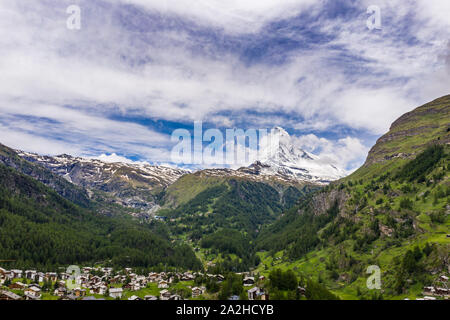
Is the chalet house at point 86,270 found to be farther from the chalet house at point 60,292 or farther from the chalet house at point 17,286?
the chalet house at point 17,286

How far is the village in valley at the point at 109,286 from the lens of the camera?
4247 inches

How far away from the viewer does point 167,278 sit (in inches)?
5999

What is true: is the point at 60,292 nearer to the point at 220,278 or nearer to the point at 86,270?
the point at 86,270

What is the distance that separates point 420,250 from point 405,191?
251 feet

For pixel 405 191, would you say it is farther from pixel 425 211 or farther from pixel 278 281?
pixel 278 281

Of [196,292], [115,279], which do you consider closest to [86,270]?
[115,279]

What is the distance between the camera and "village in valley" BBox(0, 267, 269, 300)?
108 meters

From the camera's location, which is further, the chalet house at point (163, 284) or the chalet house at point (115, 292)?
the chalet house at point (163, 284)

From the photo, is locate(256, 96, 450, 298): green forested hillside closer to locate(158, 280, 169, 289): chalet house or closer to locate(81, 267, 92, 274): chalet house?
locate(158, 280, 169, 289): chalet house

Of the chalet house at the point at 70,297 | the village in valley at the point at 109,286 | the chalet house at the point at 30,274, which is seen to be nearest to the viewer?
the chalet house at the point at 70,297

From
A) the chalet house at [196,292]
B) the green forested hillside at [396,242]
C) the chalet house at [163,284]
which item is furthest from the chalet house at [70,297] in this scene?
the green forested hillside at [396,242]

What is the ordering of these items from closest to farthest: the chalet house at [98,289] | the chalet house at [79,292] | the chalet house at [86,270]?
the chalet house at [79,292], the chalet house at [98,289], the chalet house at [86,270]

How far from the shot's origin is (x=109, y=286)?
133375 millimetres
